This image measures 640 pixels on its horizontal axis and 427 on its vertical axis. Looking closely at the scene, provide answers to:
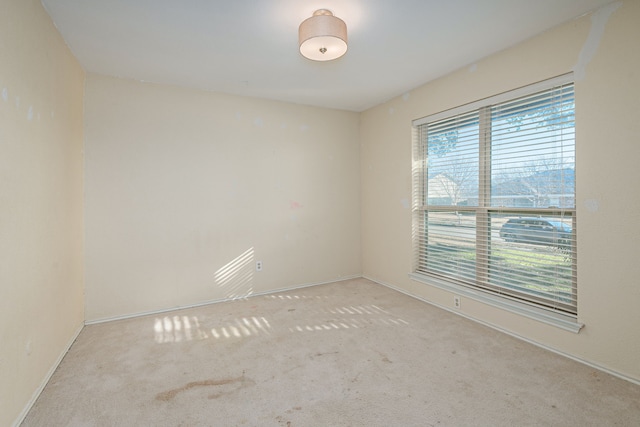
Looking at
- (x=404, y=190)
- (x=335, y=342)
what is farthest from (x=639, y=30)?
(x=335, y=342)

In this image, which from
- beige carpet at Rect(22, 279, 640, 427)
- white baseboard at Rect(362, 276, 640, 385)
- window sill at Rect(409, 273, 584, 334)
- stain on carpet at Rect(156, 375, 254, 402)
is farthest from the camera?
window sill at Rect(409, 273, 584, 334)

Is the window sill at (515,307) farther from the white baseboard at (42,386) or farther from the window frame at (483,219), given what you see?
the white baseboard at (42,386)

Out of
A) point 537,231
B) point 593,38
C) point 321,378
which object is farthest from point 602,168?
point 321,378

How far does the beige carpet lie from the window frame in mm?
262

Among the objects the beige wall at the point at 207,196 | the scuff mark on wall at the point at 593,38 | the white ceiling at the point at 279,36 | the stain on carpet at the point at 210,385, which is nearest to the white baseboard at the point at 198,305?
the beige wall at the point at 207,196

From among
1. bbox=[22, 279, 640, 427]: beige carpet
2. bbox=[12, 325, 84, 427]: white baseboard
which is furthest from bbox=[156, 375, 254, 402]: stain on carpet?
bbox=[12, 325, 84, 427]: white baseboard

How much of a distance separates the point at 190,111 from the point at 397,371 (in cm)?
314

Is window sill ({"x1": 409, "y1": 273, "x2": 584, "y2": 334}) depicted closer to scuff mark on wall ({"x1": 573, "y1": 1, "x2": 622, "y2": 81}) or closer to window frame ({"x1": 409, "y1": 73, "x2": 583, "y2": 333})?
window frame ({"x1": 409, "y1": 73, "x2": 583, "y2": 333})

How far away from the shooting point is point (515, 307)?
8.19 feet

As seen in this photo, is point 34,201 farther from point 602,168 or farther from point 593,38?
point 593,38

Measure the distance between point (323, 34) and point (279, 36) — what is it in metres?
0.61

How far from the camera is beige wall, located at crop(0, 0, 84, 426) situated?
1.52m

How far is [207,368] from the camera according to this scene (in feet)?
6.91

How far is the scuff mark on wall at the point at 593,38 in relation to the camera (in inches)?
77.7
